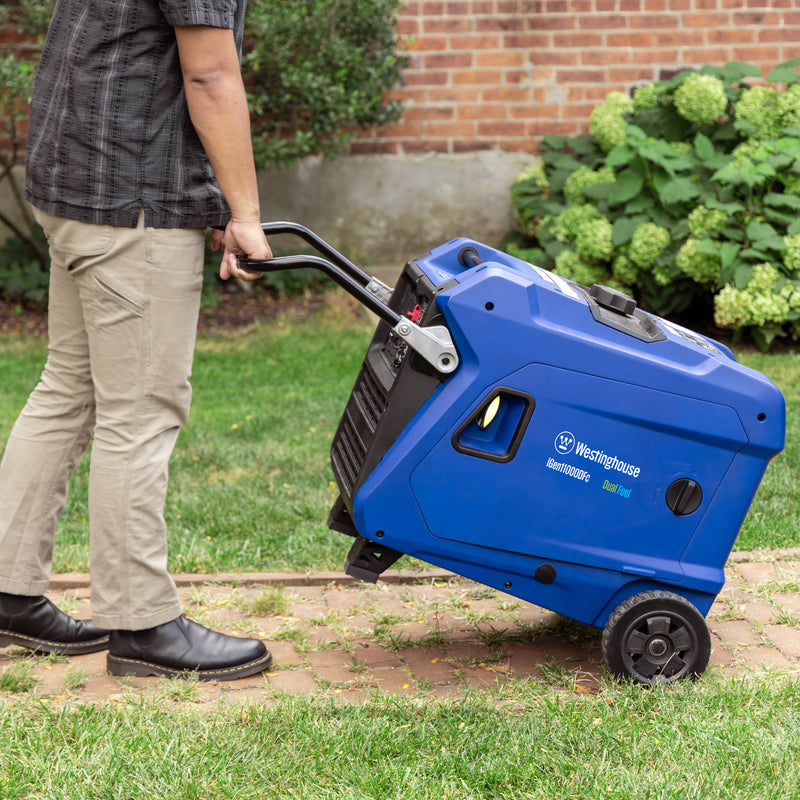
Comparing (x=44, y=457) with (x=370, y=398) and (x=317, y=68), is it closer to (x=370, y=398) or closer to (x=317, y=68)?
(x=370, y=398)

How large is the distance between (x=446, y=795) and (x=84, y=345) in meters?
1.38

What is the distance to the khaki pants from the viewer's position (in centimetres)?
240

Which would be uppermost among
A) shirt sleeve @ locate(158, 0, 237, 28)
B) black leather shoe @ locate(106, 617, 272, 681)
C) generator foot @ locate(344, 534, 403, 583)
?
shirt sleeve @ locate(158, 0, 237, 28)

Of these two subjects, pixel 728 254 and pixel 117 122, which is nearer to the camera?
pixel 117 122

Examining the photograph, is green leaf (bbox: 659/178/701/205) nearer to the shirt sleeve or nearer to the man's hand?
the man's hand

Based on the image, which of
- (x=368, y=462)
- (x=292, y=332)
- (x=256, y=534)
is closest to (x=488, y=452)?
(x=368, y=462)

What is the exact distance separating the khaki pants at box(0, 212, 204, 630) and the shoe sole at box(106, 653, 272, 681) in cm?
11

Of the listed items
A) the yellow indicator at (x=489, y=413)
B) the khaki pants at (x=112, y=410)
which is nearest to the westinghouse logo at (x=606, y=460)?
the yellow indicator at (x=489, y=413)

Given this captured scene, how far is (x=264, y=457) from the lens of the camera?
4.38 metres

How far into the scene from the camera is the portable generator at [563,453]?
2291 mm

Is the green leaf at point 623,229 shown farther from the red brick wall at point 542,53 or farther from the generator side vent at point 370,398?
the generator side vent at point 370,398

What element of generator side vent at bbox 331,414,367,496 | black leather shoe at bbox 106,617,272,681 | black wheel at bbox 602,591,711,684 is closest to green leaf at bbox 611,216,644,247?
generator side vent at bbox 331,414,367,496

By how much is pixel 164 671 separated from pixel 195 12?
1.53m

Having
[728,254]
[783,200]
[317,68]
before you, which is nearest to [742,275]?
[728,254]
